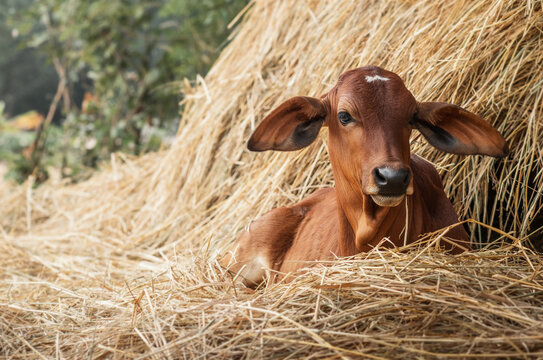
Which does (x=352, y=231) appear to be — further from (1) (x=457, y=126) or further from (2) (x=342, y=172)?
(1) (x=457, y=126)

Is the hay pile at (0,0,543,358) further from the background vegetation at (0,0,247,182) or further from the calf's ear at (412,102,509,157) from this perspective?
the background vegetation at (0,0,247,182)

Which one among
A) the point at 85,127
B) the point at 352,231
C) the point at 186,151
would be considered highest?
the point at 352,231

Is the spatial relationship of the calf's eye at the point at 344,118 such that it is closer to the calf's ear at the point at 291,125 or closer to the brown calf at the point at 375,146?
the brown calf at the point at 375,146

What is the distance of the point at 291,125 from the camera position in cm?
234

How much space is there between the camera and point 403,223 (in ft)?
7.52

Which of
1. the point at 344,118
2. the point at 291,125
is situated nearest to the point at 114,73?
the point at 291,125

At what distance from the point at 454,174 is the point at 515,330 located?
140 cm

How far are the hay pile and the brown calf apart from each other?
154 mm

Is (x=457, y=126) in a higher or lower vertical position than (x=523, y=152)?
higher

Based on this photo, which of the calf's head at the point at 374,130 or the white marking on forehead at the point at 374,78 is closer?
the calf's head at the point at 374,130

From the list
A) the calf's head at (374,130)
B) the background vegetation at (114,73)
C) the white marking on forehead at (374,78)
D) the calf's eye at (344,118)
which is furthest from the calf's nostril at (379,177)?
the background vegetation at (114,73)

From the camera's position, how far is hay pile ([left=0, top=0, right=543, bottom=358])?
1753mm

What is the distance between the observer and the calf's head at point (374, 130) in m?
2.01

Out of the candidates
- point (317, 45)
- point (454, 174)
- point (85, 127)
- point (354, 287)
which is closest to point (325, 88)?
point (317, 45)
